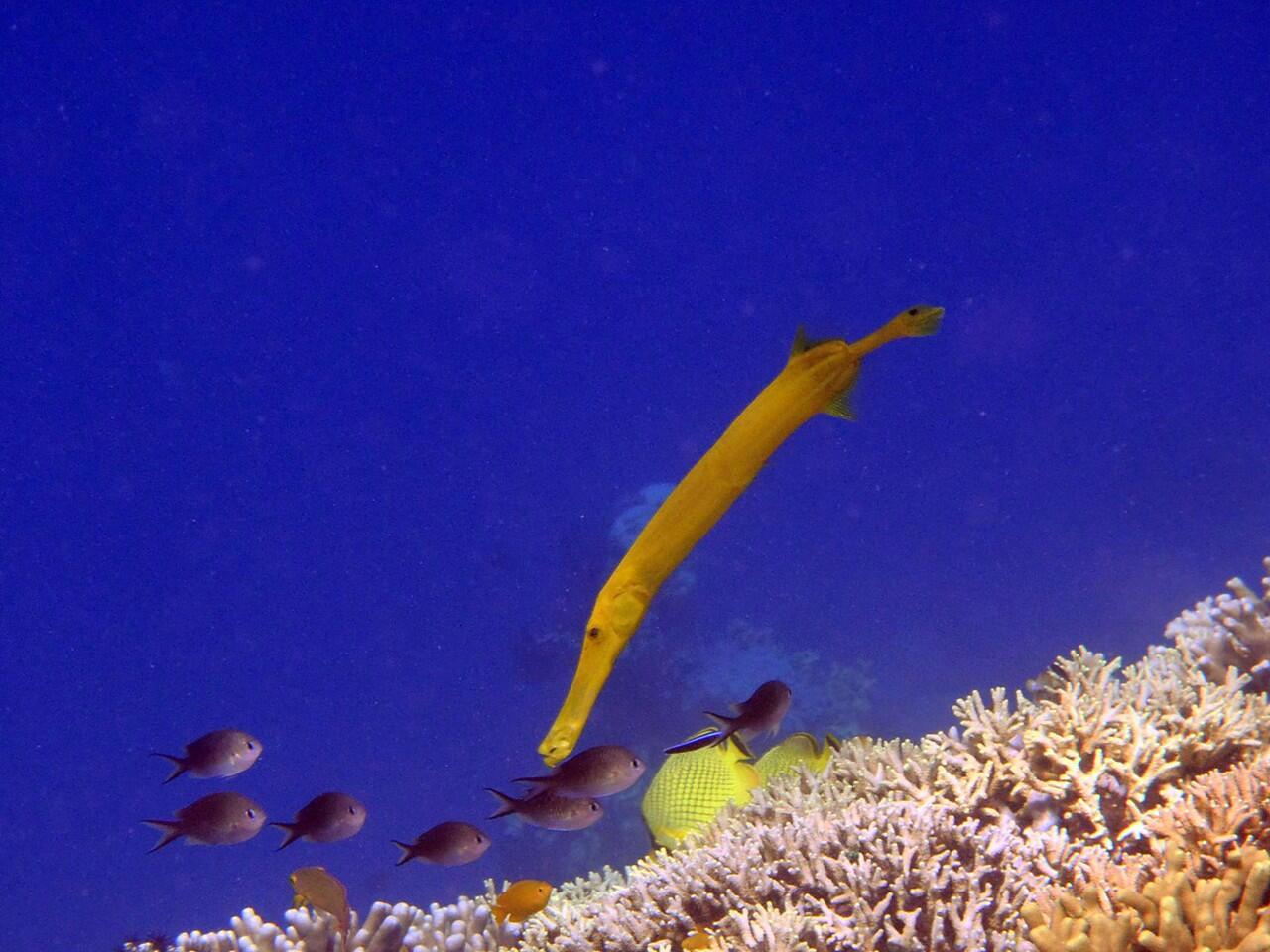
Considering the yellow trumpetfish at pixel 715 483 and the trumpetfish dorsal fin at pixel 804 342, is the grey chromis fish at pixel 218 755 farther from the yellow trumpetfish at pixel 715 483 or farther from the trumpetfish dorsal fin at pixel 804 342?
the trumpetfish dorsal fin at pixel 804 342

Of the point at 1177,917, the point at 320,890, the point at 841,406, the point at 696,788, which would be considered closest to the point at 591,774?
the point at 696,788

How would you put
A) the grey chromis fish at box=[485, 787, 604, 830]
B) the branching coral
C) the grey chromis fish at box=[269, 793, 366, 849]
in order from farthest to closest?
the grey chromis fish at box=[269, 793, 366, 849] < the grey chromis fish at box=[485, 787, 604, 830] < the branching coral

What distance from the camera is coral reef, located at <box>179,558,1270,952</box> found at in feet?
8.28

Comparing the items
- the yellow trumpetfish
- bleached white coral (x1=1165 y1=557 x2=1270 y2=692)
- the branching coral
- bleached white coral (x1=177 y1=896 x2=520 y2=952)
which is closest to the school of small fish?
the yellow trumpetfish

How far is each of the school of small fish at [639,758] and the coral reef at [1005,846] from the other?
35 centimetres

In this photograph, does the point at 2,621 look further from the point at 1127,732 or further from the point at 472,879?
the point at 1127,732

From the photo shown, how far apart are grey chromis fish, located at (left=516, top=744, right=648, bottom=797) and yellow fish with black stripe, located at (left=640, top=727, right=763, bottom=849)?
711 millimetres

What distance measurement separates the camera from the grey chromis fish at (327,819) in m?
4.94

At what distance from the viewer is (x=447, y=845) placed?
4.77 m

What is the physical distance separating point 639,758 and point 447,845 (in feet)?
4.52

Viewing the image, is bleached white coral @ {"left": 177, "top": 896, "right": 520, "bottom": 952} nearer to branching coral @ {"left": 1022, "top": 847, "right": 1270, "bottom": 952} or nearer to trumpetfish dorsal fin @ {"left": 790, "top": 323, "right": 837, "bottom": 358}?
branching coral @ {"left": 1022, "top": 847, "right": 1270, "bottom": 952}

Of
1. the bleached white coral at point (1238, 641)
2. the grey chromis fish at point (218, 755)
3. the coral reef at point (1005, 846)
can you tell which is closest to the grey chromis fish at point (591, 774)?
the coral reef at point (1005, 846)

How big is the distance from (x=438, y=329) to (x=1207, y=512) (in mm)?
120116

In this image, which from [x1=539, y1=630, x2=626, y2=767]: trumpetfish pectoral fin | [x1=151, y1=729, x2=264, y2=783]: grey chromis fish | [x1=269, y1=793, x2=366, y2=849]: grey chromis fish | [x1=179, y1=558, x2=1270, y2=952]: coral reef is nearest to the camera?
[x1=179, y1=558, x2=1270, y2=952]: coral reef
